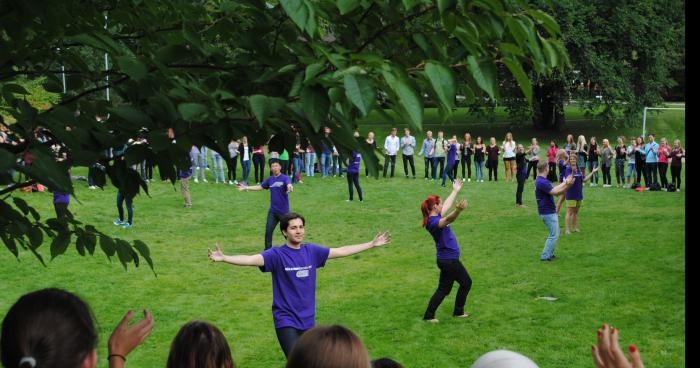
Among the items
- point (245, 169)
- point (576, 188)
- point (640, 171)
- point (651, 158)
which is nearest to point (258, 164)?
point (245, 169)

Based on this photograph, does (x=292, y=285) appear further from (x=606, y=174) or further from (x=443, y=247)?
(x=606, y=174)

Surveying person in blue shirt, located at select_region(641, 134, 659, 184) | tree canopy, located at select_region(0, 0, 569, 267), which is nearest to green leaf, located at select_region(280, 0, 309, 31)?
tree canopy, located at select_region(0, 0, 569, 267)

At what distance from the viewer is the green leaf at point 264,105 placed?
2.79 meters

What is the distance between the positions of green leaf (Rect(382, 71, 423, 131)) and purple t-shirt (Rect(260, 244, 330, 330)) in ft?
20.2

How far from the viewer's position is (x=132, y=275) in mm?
15930

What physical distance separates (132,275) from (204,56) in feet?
42.2

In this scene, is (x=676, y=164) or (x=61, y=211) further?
(x=676, y=164)

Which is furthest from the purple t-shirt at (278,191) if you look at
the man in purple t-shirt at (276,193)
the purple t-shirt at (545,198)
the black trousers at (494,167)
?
the black trousers at (494,167)

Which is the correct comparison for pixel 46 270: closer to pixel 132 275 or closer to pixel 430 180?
pixel 132 275

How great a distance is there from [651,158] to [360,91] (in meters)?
27.8

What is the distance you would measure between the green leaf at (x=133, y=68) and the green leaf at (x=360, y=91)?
3.63 ft

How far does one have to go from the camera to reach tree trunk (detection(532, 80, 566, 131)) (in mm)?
44781

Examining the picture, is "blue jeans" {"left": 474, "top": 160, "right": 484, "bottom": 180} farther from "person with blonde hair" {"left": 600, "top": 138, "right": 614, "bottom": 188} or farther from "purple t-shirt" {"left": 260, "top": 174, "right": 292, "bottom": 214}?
"purple t-shirt" {"left": 260, "top": 174, "right": 292, "bottom": 214}

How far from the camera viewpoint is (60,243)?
455cm
